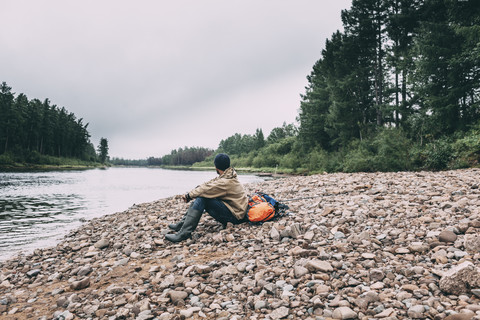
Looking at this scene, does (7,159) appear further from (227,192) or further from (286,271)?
(286,271)

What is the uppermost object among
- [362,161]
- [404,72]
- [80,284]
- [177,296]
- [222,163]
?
[404,72]

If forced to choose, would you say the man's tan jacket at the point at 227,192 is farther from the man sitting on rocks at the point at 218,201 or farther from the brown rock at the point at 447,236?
the brown rock at the point at 447,236

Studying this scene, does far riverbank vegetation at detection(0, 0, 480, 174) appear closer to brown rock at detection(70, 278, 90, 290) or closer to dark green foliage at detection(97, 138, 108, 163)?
brown rock at detection(70, 278, 90, 290)

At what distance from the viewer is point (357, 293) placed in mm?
3096

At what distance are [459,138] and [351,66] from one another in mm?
19080

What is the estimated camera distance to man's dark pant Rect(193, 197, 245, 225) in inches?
231

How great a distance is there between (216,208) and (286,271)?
2.62 metres

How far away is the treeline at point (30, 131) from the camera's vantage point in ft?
224

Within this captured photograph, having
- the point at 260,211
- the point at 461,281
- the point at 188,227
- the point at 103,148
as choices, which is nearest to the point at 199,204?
the point at 188,227

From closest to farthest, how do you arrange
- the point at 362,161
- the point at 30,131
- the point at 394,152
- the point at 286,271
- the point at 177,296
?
1. the point at 177,296
2. the point at 286,271
3. the point at 394,152
4. the point at 362,161
5. the point at 30,131

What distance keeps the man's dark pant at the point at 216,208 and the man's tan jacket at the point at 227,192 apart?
112mm

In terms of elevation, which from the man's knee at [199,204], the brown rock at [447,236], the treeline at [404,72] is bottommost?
the brown rock at [447,236]

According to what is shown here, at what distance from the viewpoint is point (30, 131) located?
77312 millimetres

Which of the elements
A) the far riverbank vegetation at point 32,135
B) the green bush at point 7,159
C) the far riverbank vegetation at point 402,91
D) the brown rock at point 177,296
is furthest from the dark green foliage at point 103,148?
the brown rock at point 177,296
